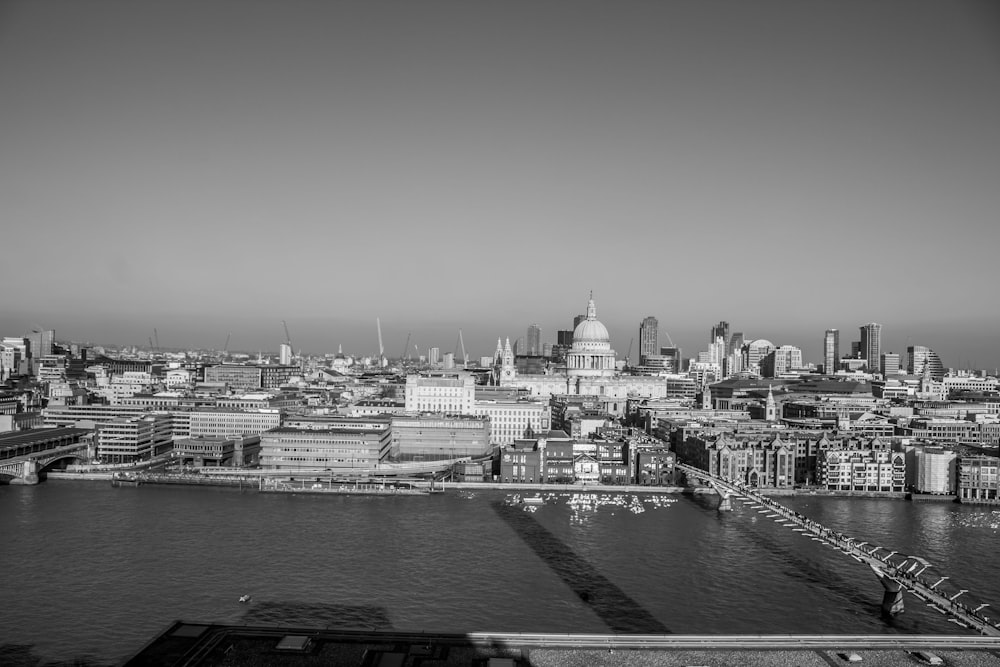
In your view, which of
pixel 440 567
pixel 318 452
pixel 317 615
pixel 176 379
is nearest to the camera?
pixel 317 615

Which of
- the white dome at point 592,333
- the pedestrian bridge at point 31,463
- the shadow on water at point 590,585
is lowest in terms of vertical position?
the shadow on water at point 590,585

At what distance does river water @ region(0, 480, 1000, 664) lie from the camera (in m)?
11.4

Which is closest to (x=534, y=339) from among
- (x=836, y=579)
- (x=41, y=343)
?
(x=41, y=343)

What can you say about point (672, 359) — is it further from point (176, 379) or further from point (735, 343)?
point (176, 379)

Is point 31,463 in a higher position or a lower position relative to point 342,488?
higher

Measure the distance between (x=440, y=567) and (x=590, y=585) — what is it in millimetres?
2604

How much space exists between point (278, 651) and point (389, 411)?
2514 centimetres

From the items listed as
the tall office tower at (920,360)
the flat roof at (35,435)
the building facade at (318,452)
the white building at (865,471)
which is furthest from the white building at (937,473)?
the tall office tower at (920,360)

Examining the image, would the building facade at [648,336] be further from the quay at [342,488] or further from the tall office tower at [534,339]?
the quay at [342,488]

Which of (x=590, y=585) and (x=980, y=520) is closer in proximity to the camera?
(x=590, y=585)

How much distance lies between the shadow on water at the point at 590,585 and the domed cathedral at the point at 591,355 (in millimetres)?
30703

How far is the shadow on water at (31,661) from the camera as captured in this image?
9.80 m

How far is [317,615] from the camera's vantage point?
1145 cm

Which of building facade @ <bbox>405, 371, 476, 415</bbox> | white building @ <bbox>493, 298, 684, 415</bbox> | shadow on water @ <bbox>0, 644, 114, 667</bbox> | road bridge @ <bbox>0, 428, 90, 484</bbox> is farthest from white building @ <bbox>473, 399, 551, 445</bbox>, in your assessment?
shadow on water @ <bbox>0, 644, 114, 667</bbox>
